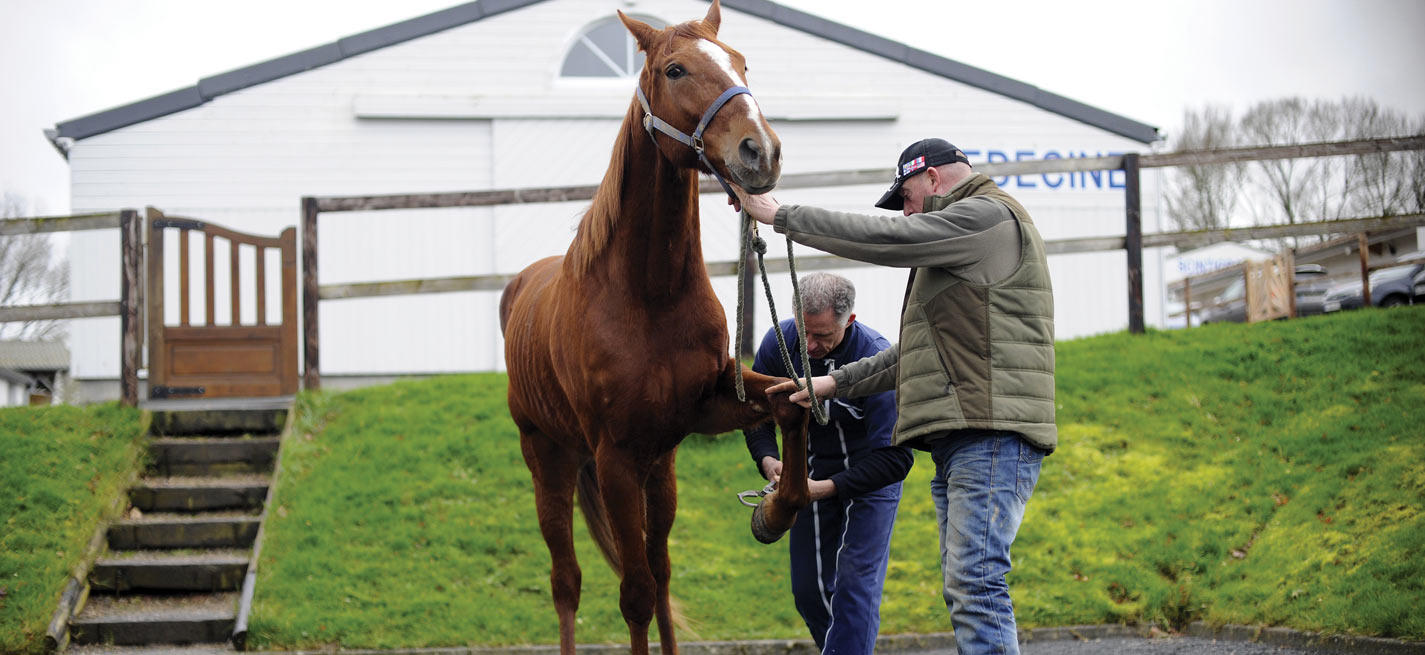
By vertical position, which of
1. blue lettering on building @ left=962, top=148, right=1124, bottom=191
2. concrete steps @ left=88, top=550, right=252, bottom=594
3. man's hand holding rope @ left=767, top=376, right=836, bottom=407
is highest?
blue lettering on building @ left=962, top=148, right=1124, bottom=191

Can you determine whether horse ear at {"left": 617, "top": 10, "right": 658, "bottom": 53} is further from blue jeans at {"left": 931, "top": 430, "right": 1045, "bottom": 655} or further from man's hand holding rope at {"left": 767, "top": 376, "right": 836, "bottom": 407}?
blue jeans at {"left": 931, "top": 430, "right": 1045, "bottom": 655}

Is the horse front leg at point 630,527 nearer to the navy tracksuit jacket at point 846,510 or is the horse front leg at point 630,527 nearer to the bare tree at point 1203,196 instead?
the navy tracksuit jacket at point 846,510

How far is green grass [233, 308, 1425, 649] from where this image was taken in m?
5.60

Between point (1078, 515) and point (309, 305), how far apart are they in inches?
230

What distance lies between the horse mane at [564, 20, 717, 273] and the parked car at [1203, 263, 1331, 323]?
1100 cm

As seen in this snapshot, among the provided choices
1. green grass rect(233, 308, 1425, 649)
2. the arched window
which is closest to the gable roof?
the arched window

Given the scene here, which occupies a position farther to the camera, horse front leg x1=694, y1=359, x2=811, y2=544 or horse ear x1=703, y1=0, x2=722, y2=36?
horse front leg x1=694, y1=359, x2=811, y2=544

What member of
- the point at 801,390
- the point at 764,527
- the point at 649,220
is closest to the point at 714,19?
the point at 649,220

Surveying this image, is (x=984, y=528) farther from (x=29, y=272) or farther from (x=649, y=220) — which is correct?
(x=29, y=272)

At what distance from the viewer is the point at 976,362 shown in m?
3.05

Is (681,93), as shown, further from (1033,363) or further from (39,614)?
(39,614)

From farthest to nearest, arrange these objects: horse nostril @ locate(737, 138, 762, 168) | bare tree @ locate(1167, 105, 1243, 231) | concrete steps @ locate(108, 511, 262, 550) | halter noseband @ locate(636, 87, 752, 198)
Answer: bare tree @ locate(1167, 105, 1243, 231) → concrete steps @ locate(108, 511, 262, 550) → halter noseband @ locate(636, 87, 752, 198) → horse nostril @ locate(737, 138, 762, 168)

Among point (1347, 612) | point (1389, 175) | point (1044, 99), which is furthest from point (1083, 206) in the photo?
point (1389, 175)

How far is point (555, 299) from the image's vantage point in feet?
13.8
